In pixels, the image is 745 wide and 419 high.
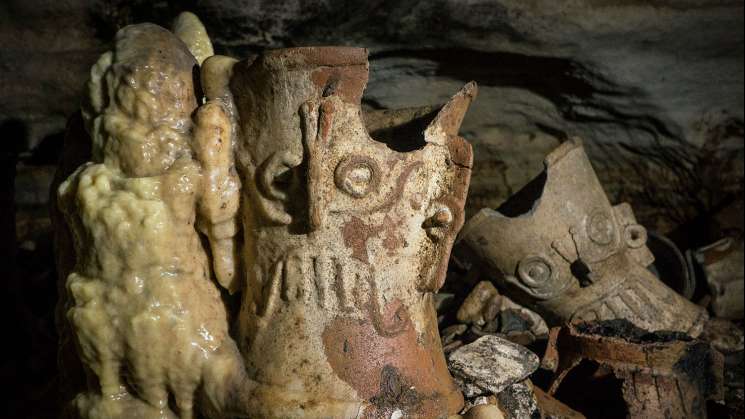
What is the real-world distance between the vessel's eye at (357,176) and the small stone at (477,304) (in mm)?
1513

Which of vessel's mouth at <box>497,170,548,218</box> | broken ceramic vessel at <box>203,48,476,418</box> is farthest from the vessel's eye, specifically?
vessel's mouth at <box>497,170,548,218</box>

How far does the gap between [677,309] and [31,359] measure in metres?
3.06

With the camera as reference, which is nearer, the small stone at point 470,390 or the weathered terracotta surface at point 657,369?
the small stone at point 470,390

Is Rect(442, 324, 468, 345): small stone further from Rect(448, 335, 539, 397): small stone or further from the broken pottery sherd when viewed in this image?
the broken pottery sherd

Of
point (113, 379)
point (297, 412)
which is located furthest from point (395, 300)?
point (113, 379)

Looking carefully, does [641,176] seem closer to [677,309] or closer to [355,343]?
[677,309]

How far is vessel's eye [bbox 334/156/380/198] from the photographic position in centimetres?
170

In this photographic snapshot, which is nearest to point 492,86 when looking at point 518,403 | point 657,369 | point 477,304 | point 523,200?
point 523,200

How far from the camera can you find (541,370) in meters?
2.58

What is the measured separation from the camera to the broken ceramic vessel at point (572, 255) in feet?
9.46

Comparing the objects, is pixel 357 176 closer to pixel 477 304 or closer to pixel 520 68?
pixel 477 304

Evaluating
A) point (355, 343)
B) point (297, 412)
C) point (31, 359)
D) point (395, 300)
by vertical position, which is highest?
point (395, 300)

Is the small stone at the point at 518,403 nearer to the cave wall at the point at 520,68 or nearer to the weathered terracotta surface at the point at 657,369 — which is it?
the weathered terracotta surface at the point at 657,369

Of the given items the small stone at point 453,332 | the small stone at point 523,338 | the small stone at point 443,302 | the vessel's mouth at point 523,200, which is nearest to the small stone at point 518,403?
the small stone at point 523,338
